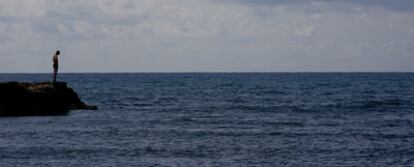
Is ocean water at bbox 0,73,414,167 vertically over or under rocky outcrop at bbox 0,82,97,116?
under

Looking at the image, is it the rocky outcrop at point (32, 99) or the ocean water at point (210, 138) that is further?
the rocky outcrop at point (32, 99)

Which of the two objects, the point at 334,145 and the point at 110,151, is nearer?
the point at 110,151

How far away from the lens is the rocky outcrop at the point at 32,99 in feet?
156

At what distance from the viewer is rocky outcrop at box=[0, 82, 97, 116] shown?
47.4 meters

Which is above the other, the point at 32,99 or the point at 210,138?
the point at 32,99

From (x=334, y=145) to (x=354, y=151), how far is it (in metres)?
1.83

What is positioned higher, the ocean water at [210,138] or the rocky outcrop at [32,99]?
the rocky outcrop at [32,99]

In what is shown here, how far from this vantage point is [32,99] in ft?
160

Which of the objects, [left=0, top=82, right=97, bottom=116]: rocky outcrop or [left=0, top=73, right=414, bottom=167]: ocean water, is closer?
[left=0, top=73, right=414, bottom=167]: ocean water

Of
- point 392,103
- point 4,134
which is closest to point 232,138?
point 4,134

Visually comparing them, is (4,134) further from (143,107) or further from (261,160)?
(143,107)

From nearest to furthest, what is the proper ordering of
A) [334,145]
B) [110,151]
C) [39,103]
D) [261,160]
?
1. [261,160]
2. [110,151]
3. [334,145]
4. [39,103]

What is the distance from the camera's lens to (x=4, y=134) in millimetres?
36469

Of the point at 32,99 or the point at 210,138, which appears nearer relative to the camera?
the point at 210,138
